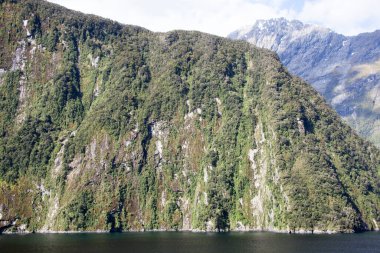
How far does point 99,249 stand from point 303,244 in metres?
61.0

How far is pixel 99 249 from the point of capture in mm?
142750

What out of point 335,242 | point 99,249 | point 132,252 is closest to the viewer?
point 132,252

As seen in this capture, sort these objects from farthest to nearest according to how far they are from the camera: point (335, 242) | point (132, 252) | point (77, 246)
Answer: point (335, 242) → point (77, 246) → point (132, 252)

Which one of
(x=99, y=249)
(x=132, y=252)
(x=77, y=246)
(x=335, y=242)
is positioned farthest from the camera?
(x=335, y=242)

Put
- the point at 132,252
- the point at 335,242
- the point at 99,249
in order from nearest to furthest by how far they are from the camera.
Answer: the point at 132,252
the point at 99,249
the point at 335,242

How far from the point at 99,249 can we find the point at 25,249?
66.8 ft

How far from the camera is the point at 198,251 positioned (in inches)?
5354

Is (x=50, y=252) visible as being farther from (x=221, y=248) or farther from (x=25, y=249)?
(x=221, y=248)

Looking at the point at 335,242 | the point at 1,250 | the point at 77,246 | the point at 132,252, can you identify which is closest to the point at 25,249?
the point at 1,250

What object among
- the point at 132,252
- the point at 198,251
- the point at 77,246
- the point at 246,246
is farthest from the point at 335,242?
the point at 77,246

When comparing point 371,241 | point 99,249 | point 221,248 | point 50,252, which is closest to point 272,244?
point 221,248

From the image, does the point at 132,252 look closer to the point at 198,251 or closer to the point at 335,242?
the point at 198,251

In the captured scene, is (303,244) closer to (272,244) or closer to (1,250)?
(272,244)

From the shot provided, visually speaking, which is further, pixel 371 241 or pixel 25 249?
pixel 371 241
